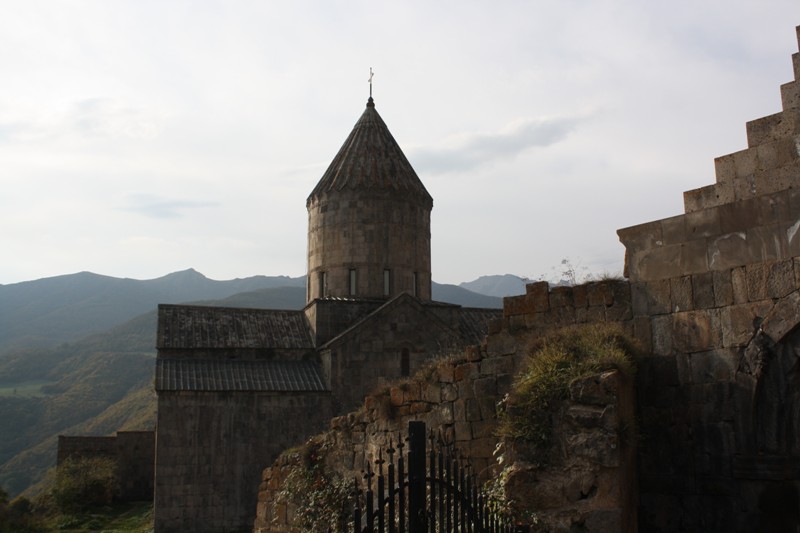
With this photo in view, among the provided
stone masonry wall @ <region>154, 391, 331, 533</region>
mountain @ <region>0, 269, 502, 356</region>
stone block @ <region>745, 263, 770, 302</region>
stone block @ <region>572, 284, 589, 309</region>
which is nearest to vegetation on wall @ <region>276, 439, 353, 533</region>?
stone block @ <region>572, 284, 589, 309</region>

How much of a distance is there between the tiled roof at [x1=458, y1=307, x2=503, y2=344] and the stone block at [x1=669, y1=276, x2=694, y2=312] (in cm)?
1088

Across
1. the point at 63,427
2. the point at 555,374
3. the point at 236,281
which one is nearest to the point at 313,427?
the point at 555,374

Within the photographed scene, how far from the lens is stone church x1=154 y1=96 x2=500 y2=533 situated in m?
15.3

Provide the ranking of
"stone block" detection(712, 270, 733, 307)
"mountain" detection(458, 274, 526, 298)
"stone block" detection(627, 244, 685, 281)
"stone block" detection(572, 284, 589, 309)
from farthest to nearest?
"mountain" detection(458, 274, 526, 298)
"stone block" detection(572, 284, 589, 309)
"stone block" detection(627, 244, 685, 281)
"stone block" detection(712, 270, 733, 307)

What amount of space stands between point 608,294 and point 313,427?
10297 millimetres

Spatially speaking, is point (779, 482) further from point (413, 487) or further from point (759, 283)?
point (413, 487)

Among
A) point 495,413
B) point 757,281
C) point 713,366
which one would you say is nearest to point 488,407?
point 495,413

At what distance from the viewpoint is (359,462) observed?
8273mm

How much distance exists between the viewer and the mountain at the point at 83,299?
106 meters

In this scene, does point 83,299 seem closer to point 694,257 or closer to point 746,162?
point 694,257

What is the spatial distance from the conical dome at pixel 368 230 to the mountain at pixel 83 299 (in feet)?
283

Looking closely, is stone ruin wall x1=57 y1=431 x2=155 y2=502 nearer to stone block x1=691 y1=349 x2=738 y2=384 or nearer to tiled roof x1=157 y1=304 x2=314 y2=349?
tiled roof x1=157 y1=304 x2=314 y2=349

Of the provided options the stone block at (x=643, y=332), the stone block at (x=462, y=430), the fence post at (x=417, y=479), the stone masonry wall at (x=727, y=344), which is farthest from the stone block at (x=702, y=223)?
the fence post at (x=417, y=479)

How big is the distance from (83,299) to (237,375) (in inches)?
4701
